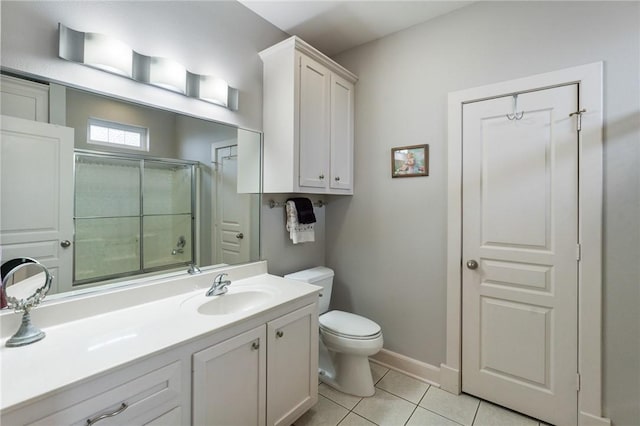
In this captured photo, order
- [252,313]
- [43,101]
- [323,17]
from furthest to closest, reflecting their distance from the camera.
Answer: [323,17]
[252,313]
[43,101]

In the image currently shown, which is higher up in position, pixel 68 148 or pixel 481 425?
pixel 68 148

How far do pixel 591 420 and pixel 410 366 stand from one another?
1.02 m

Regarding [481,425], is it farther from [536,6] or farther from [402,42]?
[402,42]

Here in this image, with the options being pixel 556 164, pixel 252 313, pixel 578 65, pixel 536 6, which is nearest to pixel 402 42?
pixel 536 6

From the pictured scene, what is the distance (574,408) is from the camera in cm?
163

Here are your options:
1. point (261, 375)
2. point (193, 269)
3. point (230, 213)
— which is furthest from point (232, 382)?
point (230, 213)

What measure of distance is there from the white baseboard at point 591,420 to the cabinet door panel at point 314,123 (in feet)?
6.72

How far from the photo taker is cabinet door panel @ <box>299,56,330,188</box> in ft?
6.57

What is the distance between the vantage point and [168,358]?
104cm

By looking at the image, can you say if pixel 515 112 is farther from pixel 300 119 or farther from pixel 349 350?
pixel 349 350

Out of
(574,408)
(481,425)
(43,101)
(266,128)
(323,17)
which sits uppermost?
(323,17)

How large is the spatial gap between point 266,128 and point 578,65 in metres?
1.91

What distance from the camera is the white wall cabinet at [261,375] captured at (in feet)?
A: 3.80

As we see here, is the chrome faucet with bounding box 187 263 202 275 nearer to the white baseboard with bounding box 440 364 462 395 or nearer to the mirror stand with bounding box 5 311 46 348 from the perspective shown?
the mirror stand with bounding box 5 311 46 348
